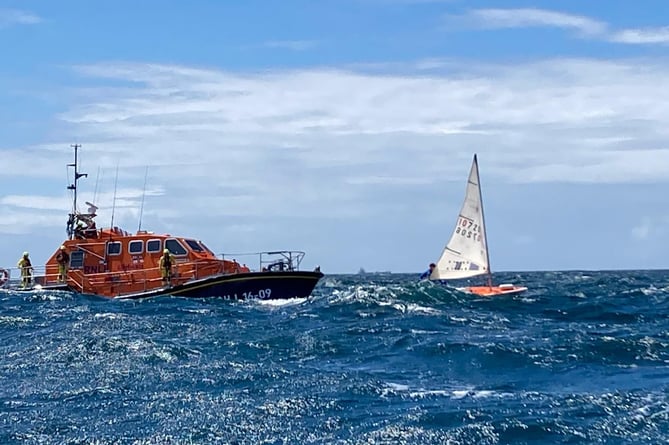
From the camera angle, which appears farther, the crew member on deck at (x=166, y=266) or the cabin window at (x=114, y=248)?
the cabin window at (x=114, y=248)

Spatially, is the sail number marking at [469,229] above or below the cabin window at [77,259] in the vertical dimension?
above

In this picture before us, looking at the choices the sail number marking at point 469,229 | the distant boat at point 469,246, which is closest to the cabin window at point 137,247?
the distant boat at point 469,246

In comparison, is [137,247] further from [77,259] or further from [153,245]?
[77,259]

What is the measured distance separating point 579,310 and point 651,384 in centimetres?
1569

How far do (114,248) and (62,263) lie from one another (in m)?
2.11

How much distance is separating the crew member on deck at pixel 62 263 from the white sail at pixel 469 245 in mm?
15415

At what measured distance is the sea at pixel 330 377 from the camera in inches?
551

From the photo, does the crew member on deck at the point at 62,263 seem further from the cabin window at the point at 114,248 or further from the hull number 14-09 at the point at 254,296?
the hull number 14-09 at the point at 254,296

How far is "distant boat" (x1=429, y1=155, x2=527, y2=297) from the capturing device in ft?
146

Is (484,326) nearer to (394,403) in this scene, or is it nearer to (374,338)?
(374,338)

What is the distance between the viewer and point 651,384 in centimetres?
1722

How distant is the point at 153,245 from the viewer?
123 feet

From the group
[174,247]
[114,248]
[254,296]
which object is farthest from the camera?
[114,248]

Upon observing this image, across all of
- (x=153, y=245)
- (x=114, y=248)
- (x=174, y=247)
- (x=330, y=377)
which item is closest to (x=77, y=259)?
(x=114, y=248)
